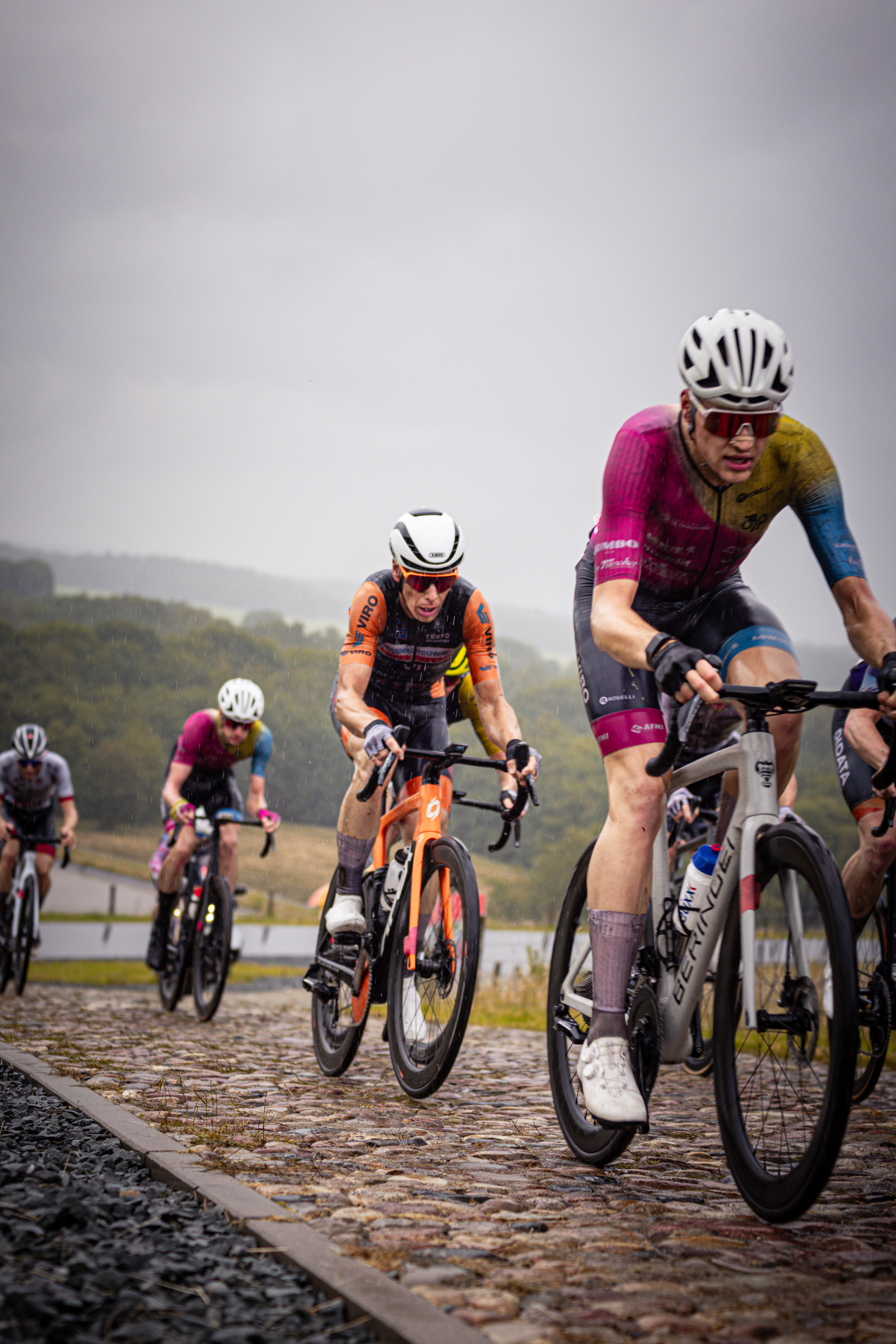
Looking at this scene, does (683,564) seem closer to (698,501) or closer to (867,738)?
(698,501)

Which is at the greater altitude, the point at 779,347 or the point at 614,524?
the point at 779,347

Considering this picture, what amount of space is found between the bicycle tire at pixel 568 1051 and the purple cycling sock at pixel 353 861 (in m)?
1.73

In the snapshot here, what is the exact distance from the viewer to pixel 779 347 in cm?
375

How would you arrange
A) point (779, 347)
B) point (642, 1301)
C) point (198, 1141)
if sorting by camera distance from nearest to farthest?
point (642, 1301) < point (779, 347) < point (198, 1141)

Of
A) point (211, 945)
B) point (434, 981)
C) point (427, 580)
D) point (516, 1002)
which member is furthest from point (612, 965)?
point (516, 1002)

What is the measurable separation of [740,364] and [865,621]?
876 millimetres

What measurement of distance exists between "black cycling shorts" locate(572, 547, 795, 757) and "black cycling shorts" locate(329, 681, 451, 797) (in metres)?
2.09

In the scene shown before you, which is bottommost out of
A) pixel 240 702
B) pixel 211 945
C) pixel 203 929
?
pixel 211 945

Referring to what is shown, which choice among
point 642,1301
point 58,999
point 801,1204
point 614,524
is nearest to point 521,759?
point 614,524

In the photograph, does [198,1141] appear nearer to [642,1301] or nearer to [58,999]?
[642,1301]

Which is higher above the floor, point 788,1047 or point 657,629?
point 657,629

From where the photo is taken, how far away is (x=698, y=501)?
13.2ft

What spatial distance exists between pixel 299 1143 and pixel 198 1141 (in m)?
0.36

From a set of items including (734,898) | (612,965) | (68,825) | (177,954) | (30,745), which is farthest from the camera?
(30,745)
